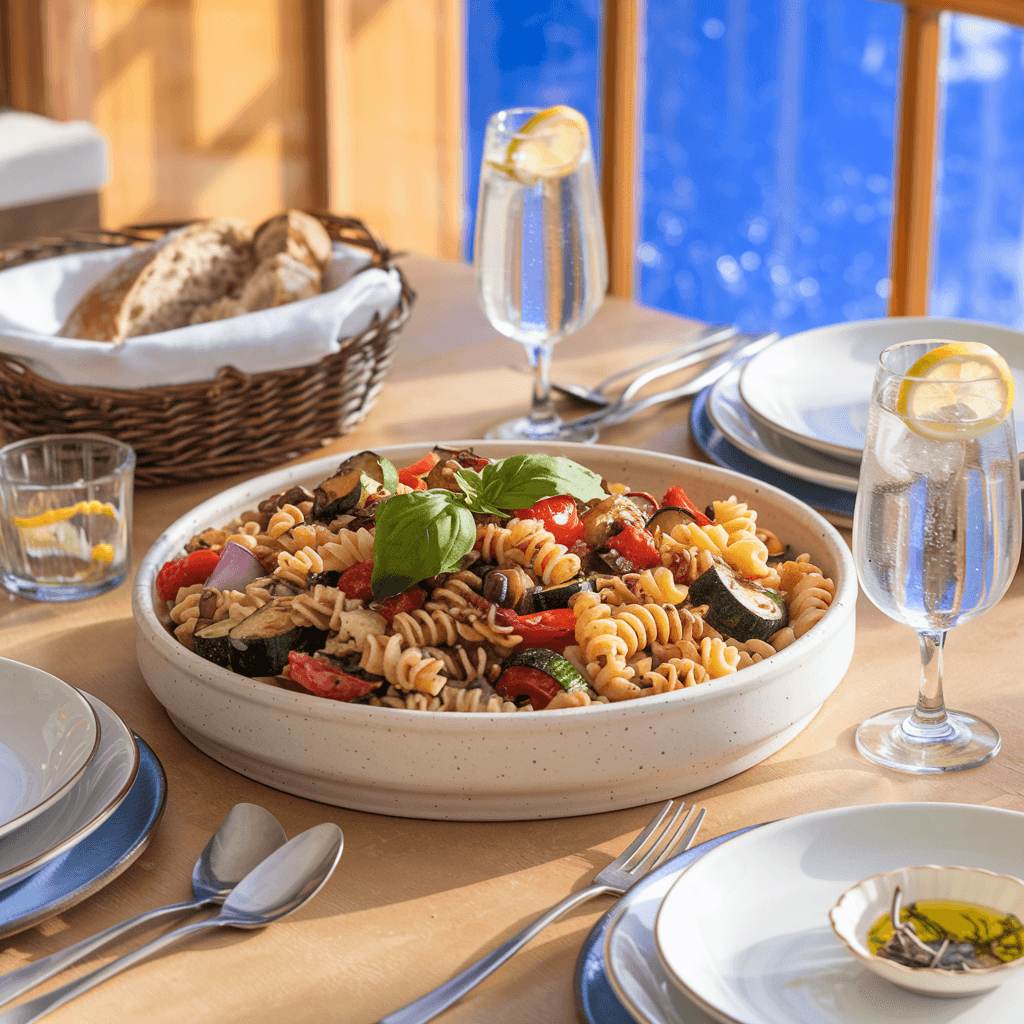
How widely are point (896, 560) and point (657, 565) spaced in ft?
0.85

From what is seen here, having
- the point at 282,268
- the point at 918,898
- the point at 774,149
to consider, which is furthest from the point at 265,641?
the point at 774,149

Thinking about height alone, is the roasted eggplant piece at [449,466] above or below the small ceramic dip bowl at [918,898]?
above

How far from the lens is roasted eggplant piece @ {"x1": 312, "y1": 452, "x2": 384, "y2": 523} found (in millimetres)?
1220

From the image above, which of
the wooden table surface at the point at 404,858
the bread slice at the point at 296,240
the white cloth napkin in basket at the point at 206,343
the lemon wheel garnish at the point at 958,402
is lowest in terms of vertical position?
the wooden table surface at the point at 404,858

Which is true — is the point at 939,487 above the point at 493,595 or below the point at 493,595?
above

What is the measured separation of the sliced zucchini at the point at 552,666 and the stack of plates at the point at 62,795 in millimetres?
295

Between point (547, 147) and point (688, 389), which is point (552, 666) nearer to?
point (547, 147)

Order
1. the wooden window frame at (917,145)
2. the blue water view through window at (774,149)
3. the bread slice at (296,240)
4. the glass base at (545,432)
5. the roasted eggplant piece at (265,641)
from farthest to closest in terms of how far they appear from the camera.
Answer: the blue water view through window at (774,149) → the wooden window frame at (917,145) → the bread slice at (296,240) → the glass base at (545,432) → the roasted eggplant piece at (265,641)

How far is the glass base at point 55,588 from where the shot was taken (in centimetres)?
137

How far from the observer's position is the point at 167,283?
182cm

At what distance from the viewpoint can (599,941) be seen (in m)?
0.81

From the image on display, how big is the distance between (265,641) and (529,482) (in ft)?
0.92

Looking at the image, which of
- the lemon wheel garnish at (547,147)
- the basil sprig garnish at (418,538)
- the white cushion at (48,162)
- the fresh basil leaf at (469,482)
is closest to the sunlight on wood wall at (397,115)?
the white cushion at (48,162)

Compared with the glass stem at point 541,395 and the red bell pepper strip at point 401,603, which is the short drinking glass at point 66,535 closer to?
the red bell pepper strip at point 401,603
